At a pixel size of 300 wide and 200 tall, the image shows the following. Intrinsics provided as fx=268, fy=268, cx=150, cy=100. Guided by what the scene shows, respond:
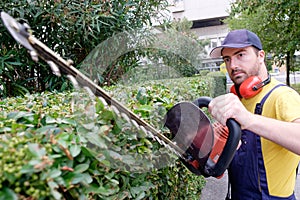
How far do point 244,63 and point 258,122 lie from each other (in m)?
0.53

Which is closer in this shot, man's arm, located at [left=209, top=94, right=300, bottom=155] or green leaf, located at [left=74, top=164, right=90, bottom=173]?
green leaf, located at [left=74, top=164, right=90, bottom=173]

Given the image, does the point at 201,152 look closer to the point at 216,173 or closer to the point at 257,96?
the point at 216,173

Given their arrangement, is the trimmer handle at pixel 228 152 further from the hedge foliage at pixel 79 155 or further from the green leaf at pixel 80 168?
the green leaf at pixel 80 168

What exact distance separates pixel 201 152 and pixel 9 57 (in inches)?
105

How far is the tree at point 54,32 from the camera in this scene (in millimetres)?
3066

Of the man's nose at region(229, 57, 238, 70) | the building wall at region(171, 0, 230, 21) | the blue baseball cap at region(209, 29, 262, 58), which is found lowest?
the man's nose at region(229, 57, 238, 70)

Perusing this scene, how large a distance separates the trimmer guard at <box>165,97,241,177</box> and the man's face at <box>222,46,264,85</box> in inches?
18.2

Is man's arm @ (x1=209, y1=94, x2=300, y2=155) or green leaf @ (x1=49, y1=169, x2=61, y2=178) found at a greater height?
green leaf @ (x1=49, y1=169, x2=61, y2=178)

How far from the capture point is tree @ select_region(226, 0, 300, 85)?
7305mm

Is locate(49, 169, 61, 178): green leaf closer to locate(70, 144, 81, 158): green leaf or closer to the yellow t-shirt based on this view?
locate(70, 144, 81, 158): green leaf

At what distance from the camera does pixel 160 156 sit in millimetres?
1383

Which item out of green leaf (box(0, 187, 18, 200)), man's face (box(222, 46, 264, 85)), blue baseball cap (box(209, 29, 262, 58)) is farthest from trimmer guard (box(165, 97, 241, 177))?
green leaf (box(0, 187, 18, 200))

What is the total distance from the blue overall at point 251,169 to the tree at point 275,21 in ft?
21.4

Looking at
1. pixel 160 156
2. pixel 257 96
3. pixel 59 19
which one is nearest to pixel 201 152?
pixel 160 156
